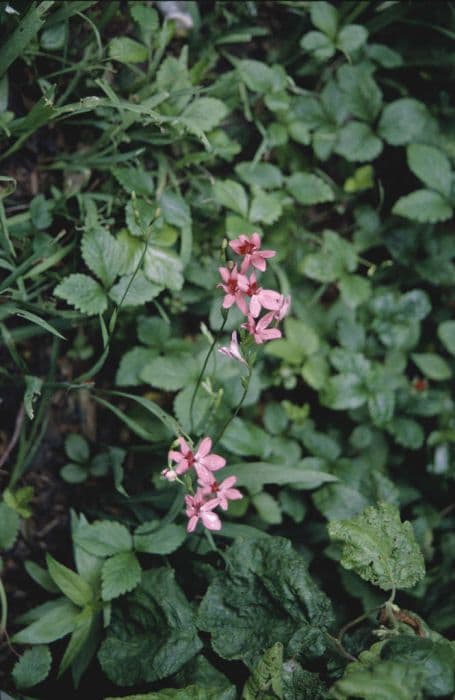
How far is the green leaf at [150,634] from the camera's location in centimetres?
151

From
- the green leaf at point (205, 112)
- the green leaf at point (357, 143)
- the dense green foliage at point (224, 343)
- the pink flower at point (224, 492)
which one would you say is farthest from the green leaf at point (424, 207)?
the pink flower at point (224, 492)

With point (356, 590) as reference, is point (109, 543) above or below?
above

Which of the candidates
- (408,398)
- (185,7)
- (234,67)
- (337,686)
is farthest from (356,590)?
(185,7)

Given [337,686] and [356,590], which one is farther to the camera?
[356,590]

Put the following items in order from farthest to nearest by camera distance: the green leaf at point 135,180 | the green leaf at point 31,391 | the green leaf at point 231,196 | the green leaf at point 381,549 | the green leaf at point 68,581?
the green leaf at point 231,196
the green leaf at point 135,180
the green leaf at point 68,581
the green leaf at point 31,391
the green leaf at point 381,549

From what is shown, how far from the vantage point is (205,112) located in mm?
1951

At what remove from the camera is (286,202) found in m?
2.24

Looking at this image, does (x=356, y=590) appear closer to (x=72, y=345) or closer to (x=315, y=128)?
(x=72, y=345)

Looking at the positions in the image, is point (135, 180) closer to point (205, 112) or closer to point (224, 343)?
point (205, 112)

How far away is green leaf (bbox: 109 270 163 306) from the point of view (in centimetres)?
177

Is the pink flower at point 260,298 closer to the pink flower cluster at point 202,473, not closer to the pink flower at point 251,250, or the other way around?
the pink flower at point 251,250

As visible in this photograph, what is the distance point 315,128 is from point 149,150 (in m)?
0.72

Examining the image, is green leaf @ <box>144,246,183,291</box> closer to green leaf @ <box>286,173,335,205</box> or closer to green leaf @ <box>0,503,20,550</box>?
green leaf @ <box>286,173,335,205</box>

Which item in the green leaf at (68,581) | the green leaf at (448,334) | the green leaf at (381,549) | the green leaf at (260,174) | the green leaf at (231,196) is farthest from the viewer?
the green leaf at (448,334)
